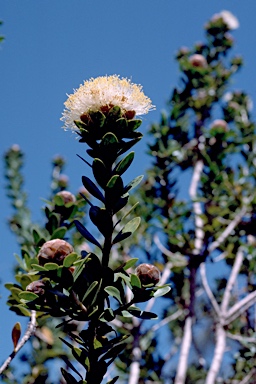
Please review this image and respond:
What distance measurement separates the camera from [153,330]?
3.28 metres

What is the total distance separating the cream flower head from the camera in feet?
4.40

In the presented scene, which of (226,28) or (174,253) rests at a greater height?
(226,28)

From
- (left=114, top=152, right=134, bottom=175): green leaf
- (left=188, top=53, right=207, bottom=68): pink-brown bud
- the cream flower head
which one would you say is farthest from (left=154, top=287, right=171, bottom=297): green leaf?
(left=188, top=53, right=207, bottom=68): pink-brown bud

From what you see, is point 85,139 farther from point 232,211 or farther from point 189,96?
point 189,96

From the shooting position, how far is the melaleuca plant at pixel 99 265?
1.23 metres

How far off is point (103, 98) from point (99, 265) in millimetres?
500

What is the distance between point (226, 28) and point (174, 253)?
2460 millimetres

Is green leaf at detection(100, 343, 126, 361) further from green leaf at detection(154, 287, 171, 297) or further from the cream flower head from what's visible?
the cream flower head

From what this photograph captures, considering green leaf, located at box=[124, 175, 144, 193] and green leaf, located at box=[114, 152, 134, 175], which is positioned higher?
green leaf, located at box=[114, 152, 134, 175]

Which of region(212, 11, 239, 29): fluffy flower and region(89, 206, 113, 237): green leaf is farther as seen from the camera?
region(212, 11, 239, 29): fluffy flower

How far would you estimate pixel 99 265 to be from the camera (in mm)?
1283

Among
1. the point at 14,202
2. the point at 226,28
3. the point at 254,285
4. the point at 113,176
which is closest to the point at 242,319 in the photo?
the point at 254,285

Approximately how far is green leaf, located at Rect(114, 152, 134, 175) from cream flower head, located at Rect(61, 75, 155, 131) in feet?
0.49

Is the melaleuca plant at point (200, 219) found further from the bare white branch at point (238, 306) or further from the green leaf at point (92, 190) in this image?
the green leaf at point (92, 190)
